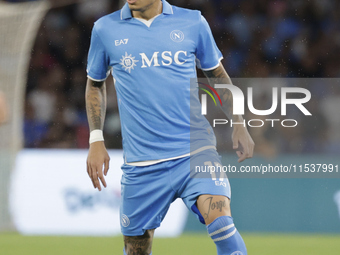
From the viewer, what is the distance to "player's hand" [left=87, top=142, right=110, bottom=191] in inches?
151

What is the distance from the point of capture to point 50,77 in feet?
33.7

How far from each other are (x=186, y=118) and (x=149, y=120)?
23 cm

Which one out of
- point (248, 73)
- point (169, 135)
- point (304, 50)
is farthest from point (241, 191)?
point (169, 135)

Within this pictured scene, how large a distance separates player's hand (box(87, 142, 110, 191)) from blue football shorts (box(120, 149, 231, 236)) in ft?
0.48

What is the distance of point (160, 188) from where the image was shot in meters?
3.74

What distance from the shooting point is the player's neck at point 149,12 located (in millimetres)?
3912

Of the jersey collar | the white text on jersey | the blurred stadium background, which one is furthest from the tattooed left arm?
the blurred stadium background

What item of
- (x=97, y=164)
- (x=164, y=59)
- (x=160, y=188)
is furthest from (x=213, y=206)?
(x=164, y=59)

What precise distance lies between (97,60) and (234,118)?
3.12ft

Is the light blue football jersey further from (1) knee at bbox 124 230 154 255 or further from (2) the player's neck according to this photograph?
(1) knee at bbox 124 230 154 255

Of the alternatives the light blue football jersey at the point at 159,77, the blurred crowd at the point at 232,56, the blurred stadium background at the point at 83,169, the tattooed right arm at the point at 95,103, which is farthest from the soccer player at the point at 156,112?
the blurred crowd at the point at 232,56

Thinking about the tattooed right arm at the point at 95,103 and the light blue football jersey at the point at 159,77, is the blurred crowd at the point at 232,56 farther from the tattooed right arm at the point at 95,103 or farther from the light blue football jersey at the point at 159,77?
the light blue football jersey at the point at 159,77

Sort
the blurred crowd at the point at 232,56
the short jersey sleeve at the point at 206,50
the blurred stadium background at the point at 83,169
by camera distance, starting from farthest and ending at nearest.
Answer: the blurred crowd at the point at 232,56 < the blurred stadium background at the point at 83,169 < the short jersey sleeve at the point at 206,50

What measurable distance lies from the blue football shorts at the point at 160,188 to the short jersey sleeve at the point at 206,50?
574 mm
